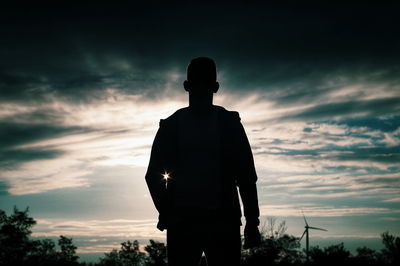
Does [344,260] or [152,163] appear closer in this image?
[152,163]

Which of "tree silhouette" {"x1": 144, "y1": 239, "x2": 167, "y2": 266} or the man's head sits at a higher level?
the man's head

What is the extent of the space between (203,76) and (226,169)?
0.94 metres

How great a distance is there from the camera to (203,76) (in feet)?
11.5

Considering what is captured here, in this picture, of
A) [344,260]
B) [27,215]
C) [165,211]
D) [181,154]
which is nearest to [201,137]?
[181,154]

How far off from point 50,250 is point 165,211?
104291 millimetres

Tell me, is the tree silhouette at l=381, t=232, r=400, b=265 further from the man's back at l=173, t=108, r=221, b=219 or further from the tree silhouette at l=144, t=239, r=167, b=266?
the man's back at l=173, t=108, r=221, b=219

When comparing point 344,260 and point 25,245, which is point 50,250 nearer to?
point 25,245

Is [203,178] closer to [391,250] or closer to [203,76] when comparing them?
[203,76]

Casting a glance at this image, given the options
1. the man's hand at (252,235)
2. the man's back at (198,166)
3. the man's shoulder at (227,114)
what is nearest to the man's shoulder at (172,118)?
the man's back at (198,166)

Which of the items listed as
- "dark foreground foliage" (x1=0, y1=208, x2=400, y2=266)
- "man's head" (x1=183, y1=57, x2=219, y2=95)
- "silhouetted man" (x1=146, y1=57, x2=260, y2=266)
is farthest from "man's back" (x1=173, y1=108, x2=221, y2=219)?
"dark foreground foliage" (x1=0, y1=208, x2=400, y2=266)

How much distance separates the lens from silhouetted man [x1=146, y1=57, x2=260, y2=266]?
125 inches

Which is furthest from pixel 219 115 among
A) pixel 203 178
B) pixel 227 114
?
pixel 203 178

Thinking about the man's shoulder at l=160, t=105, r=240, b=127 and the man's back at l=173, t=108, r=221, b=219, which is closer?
the man's back at l=173, t=108, r=221, b=219

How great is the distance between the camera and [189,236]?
317 centimetres
